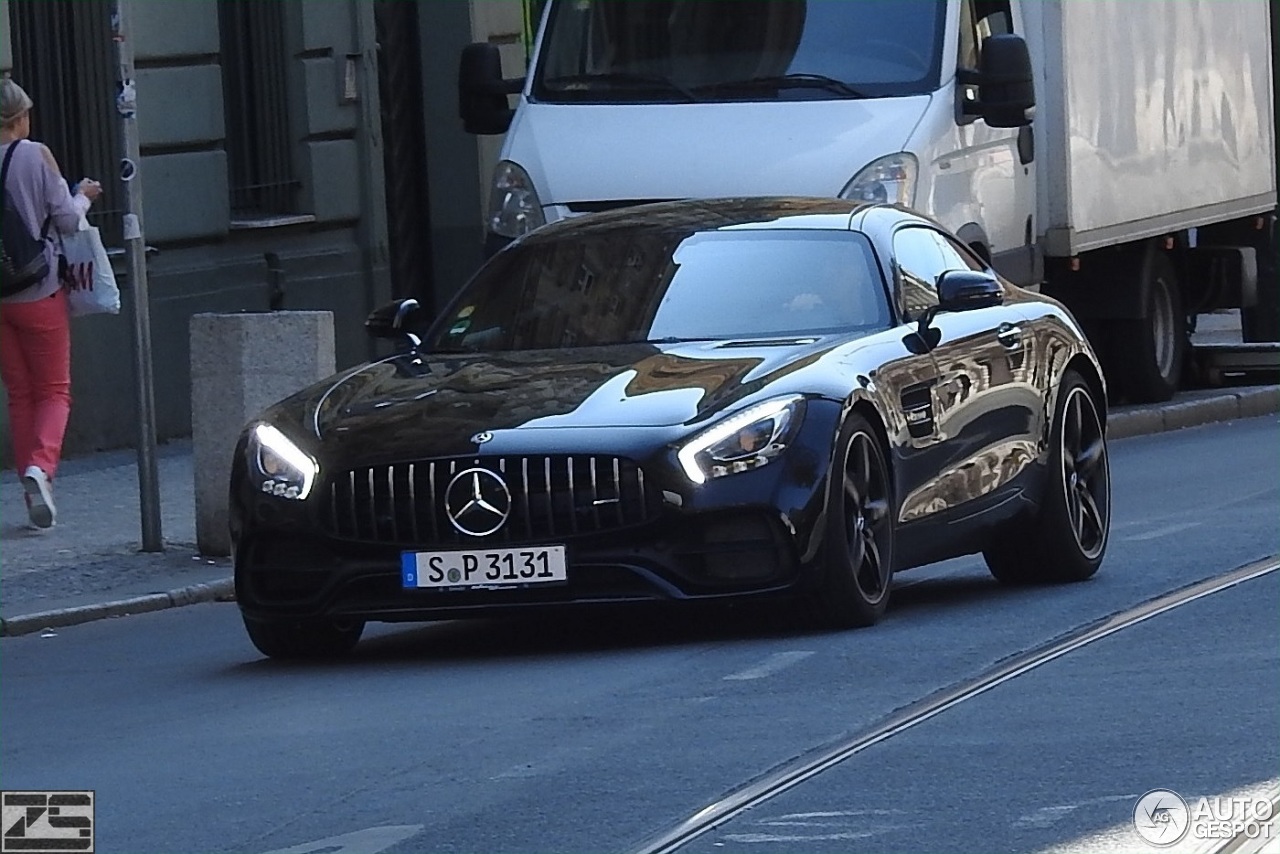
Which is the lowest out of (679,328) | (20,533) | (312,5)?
(20,533)

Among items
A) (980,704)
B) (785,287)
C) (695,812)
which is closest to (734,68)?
(785,287)

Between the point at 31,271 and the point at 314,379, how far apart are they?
1.47 metres

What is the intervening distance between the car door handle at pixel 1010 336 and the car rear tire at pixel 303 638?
2.49 metres

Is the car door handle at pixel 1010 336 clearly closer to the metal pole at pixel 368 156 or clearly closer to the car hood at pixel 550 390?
the car hood at pixel 550 390

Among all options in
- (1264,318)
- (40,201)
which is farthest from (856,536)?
(1264,318)

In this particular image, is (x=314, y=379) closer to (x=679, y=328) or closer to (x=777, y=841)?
(x=679, y=328)

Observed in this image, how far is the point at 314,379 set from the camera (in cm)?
1349

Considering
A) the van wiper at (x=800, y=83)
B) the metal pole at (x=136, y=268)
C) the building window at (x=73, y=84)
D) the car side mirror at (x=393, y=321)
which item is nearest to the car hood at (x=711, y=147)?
the van wiper at (x=800, y=83)

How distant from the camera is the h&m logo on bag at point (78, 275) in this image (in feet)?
46.4

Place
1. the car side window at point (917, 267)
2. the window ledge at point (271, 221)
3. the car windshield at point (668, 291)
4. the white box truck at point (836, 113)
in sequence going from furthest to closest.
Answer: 1. the window ledge at point (271, 221)
2. the white box truck at point (836, 113)
3. the car side window at point (917, 267)
4. the car windshield at point (668, 291)

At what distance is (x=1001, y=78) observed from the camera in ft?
52.0

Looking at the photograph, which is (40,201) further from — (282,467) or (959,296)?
(959,296)

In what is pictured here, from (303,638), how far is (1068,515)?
9.36 ft

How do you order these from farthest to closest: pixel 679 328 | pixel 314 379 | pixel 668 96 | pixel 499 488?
pixel 668 96, pixel 314 379, pixel 679 328, pixel 499 488
